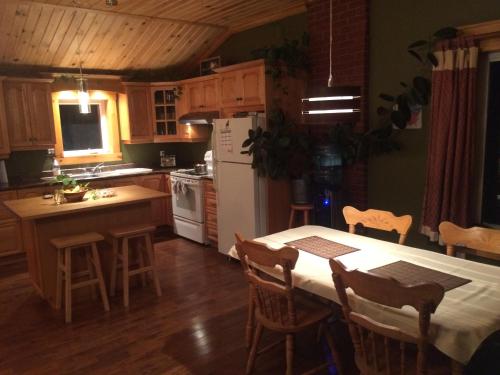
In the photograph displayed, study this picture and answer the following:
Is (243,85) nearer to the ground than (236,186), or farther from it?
farther from it

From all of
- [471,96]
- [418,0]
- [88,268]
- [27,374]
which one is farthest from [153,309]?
[418,0]

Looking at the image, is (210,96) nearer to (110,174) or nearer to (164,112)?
(164,112)

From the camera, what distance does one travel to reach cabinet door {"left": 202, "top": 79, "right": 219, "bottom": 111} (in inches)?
215

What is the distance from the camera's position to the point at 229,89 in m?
4.86

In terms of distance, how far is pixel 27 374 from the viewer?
2.67 meters

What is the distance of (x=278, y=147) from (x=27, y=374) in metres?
2.72

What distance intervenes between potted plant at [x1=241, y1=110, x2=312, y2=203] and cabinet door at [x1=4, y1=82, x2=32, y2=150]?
9.73ft

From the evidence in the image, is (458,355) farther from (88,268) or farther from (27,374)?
(88,268)

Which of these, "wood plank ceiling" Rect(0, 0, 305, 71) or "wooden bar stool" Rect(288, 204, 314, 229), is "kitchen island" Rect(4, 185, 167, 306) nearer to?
"wooden bar stool" Rect(288, 204, 314, 229)

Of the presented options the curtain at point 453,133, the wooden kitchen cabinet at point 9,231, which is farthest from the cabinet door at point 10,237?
the curtain at point 453,133

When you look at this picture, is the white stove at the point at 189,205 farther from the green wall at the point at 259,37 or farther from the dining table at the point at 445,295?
the dining table at the point at 445,295

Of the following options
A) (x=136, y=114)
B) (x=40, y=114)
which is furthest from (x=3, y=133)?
(x=136, y=114)

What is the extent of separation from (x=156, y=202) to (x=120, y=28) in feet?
7.79

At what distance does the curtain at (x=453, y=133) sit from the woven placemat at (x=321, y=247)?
4.02 ft
